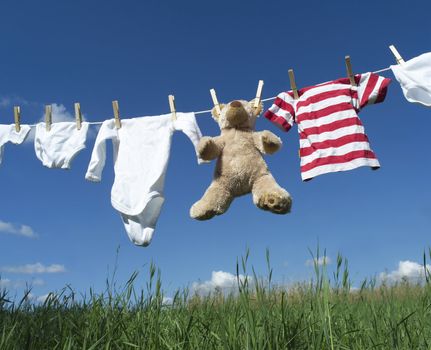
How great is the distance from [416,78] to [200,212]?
6.60ft

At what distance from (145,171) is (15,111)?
1.76 meters

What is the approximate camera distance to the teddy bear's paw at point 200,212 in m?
3.24

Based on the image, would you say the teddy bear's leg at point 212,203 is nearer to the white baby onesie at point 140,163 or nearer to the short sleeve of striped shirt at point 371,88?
the white baby onesie at point 140,163

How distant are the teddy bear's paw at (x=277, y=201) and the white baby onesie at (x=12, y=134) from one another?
2.91 meters

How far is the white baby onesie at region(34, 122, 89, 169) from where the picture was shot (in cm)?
450

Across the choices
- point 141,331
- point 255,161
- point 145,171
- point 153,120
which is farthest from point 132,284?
point 153,120

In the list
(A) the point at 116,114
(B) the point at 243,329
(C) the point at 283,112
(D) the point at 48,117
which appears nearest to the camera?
(B) the point at 243,329

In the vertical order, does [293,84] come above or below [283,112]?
above

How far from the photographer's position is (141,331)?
1693mm

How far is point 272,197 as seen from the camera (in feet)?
9.85

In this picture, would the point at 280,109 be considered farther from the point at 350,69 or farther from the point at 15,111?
the point at 15,111

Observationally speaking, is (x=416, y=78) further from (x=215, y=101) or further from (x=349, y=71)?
(x=215, y=101)

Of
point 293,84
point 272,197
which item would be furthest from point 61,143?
point 272,197

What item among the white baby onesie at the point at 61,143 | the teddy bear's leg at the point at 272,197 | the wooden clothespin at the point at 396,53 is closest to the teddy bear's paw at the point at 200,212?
the teddy bear's leg at the point at 272,197
